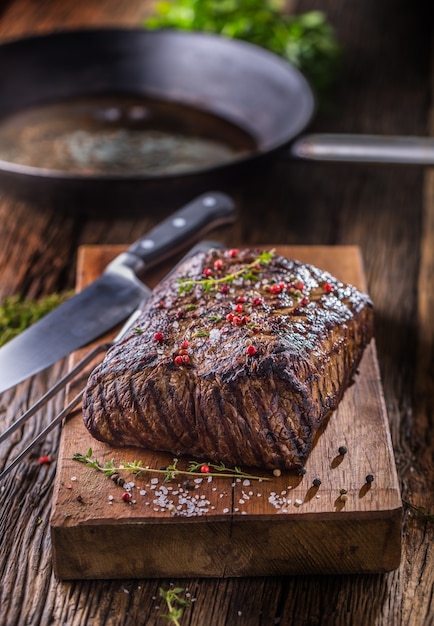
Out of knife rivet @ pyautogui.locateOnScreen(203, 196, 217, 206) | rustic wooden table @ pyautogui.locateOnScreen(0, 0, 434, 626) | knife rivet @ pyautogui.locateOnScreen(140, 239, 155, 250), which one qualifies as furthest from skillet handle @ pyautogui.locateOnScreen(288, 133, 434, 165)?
knife rivet @ pyautogui.locateOnScreen(140, 239, 155, 250)

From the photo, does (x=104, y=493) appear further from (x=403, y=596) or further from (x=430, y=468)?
(x=430, y=468)

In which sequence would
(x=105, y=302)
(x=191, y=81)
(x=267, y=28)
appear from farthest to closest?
(x=267, y=28)
(x=191, y=81)
(x=105, y=302)

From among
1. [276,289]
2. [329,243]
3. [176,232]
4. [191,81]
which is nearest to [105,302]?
[176,232]

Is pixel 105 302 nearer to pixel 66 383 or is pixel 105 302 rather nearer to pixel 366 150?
pixel 66 383

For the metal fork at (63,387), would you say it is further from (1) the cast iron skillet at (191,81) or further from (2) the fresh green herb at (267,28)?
(2) the fresh green herb at (267,28)

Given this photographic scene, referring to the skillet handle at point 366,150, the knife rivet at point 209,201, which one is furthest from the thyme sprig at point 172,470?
the skillet handle at point 366,150

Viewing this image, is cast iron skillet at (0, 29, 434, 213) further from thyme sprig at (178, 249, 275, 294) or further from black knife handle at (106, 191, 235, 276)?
thyme sprig at (178, 249, 275, 294)
